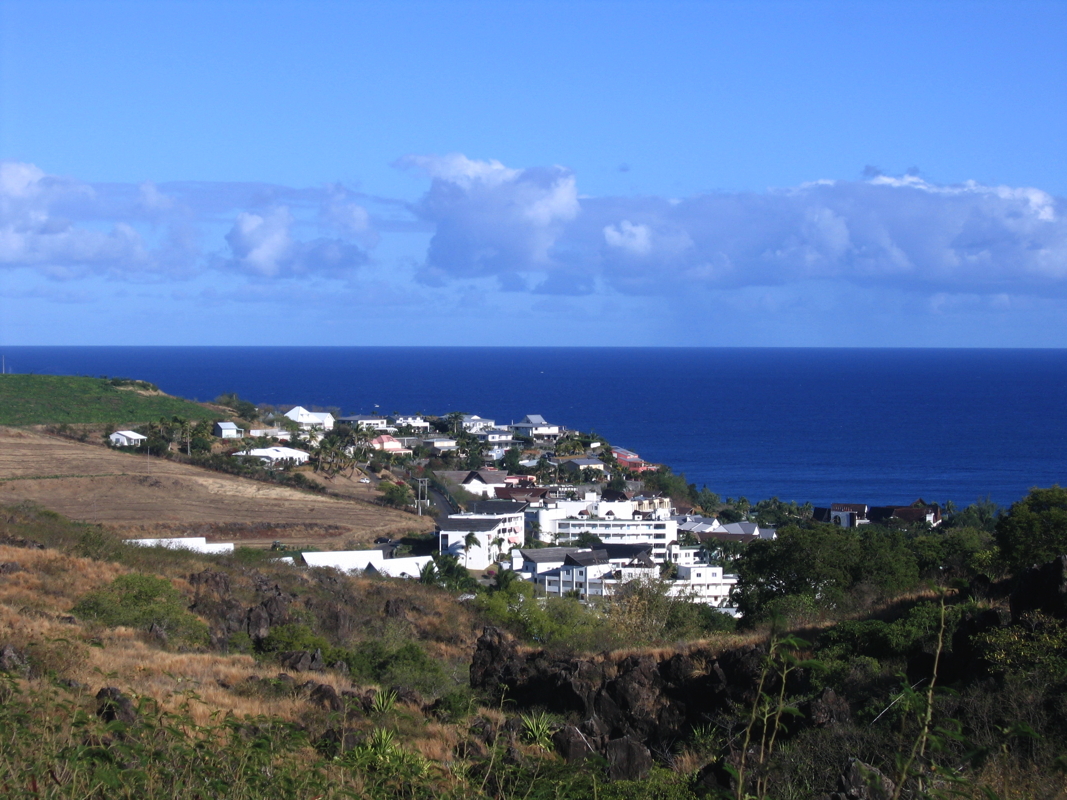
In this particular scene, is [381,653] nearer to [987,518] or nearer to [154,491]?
[154,491]

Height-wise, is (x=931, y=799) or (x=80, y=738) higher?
(x=931, y=799)

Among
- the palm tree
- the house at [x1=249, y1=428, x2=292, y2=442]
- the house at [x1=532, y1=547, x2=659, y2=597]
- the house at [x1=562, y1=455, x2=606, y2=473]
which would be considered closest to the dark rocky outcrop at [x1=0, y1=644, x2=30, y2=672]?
the house at [x1=532, y1=547, x2=659, y2=597]

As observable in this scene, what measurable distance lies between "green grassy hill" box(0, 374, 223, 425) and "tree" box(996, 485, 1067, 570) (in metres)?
60.9

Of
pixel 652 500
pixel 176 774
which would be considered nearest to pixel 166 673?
pixel 176 774

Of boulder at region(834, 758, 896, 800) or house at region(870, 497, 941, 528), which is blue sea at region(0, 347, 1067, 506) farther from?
boulder at region(834, 758, 896, 800)

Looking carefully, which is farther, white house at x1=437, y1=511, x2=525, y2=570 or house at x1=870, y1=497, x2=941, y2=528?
house at x1=870, y1=497, x2=941, y2=528

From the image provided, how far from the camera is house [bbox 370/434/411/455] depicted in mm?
74450

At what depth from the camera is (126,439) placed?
2285 inches

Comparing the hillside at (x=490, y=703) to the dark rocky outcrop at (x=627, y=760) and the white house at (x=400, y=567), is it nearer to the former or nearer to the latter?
the dark rocky outcrop at (x=627, y=760)

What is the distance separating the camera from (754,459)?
94125 millimetres

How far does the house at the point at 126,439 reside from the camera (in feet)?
188

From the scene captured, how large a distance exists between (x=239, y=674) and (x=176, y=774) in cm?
728

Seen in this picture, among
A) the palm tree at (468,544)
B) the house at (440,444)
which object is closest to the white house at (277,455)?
the palm tree at (468,544)

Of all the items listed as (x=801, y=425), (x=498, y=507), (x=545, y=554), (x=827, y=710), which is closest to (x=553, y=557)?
(x=545, y=554)
